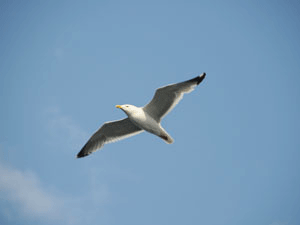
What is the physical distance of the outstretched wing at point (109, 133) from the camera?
11.2 meters

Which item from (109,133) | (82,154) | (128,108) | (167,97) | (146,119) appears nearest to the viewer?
(167,97)

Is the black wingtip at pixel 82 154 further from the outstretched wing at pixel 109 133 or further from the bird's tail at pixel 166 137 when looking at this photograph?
the bird's tail at pixel 166 137

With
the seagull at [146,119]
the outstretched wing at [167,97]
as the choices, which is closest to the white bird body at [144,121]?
the seagull at [146,119]

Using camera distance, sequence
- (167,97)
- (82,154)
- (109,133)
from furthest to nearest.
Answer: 1. (82,154)
2. (109,133)
3. (167,97)

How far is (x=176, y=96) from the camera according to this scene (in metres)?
10.1

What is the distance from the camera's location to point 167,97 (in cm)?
1020

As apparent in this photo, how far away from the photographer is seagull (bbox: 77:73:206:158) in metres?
9.99

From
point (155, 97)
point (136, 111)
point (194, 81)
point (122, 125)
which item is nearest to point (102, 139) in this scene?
point (122, 125)

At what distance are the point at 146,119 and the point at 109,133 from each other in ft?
5.90

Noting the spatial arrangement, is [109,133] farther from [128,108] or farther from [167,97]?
[167,97]

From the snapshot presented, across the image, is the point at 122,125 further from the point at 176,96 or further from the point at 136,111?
the point at 176,96

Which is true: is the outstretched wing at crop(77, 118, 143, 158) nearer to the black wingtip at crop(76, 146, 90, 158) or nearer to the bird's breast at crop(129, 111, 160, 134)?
the black wingtip at crop(76, 146, 90, 158)

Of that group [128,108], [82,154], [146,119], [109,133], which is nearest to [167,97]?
[146,119]

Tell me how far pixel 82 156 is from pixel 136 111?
9.58 feet
